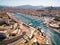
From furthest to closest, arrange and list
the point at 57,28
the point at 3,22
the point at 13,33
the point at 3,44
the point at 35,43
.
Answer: the point at 57,28, the point at 3,22, the point at 13,33, the point at 35,43, the point at 3,44

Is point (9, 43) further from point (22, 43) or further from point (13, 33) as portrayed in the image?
point (13, 33)

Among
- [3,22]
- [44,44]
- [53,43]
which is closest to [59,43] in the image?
[53,43]

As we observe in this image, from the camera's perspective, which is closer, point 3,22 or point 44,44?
point 44,44

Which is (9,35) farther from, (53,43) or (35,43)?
(53,43)

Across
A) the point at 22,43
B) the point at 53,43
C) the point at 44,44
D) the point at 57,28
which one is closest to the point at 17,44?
the point at 22,43

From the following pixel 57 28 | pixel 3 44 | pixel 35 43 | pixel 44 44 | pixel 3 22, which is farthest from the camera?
pixel 57 28

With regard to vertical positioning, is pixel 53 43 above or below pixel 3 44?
below

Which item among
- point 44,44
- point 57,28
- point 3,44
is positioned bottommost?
point 57,28

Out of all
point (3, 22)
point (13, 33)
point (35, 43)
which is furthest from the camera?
point (3, 22)

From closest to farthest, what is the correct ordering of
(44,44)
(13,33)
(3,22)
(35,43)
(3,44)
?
(3,44), (35,43), (44,44), (13,33), (3,22)
